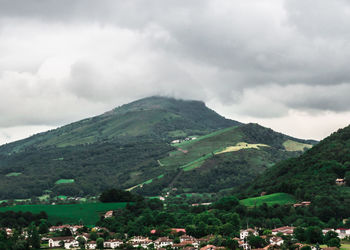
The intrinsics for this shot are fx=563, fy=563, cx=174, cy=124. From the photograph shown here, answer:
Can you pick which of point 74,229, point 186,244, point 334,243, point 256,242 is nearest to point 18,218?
point 74,229

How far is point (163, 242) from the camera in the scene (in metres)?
145

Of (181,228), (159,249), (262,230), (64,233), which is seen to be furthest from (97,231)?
(262,230)

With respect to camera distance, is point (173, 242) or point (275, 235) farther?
point (173, 242)

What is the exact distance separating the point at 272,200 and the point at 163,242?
59.1 metres

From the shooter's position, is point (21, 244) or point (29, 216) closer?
point (21, 244)

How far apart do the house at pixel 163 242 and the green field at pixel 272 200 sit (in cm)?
5120

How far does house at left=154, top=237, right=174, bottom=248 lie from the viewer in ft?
468

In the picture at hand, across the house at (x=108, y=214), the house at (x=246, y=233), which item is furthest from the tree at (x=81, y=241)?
the house at (x=246, y=233)

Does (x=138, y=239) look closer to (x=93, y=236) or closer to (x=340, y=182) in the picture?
(x=93, y=236)

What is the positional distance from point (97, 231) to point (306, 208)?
62.6 meters

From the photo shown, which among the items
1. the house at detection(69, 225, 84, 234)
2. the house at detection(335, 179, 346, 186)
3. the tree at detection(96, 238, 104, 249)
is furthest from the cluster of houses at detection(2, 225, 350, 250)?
the house at detection(335, 179, 346, 186)

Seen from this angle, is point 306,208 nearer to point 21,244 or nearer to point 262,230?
point 262,230

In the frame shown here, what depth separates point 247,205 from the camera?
19125 cm

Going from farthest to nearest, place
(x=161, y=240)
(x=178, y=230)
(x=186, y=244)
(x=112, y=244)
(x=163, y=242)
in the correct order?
(x=178, y=230)
(x=112, y=244)
(x=161, y=240)
(x=163, y=242)
(x=186, y=244)
